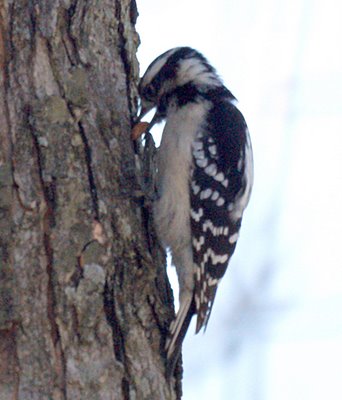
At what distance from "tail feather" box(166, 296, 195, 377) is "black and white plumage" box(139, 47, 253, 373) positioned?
6 centimetres

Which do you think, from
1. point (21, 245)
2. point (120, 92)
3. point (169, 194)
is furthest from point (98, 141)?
point (169, 194)

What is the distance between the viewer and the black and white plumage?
136 inches

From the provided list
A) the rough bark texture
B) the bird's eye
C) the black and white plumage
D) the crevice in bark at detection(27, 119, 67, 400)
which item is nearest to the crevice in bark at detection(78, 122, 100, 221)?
the rough bark texture

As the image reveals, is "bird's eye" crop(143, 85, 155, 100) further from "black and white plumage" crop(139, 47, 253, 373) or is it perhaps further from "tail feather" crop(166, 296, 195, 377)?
"tail feather" crop(166, 296, 195, 377)

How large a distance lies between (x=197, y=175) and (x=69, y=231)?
1.14 m

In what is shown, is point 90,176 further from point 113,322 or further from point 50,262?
point 113,322

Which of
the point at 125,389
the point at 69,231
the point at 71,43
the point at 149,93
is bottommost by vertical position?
the point at 125,389

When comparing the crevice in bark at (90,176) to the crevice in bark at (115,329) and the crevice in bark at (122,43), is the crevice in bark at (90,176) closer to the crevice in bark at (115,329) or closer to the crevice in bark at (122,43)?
the crevice in bark at (115,329)

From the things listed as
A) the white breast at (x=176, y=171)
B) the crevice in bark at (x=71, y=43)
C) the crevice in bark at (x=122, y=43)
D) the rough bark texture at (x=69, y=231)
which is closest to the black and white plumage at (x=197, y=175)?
the white breast at (x=176, y=171)

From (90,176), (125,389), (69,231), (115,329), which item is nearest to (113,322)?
(115,329)

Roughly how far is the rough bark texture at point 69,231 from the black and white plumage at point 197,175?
18.4 inches

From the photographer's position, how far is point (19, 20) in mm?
2711

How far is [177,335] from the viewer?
9.53 ft

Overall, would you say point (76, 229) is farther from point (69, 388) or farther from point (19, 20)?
point (19, 20)
